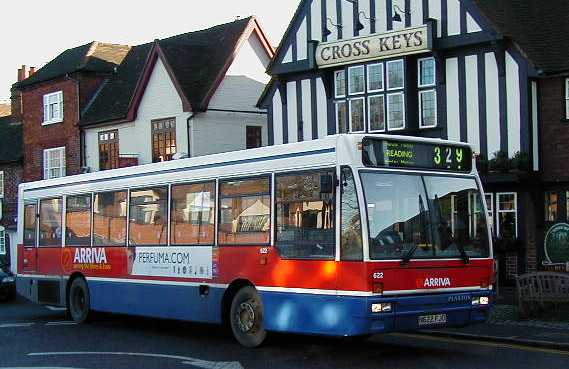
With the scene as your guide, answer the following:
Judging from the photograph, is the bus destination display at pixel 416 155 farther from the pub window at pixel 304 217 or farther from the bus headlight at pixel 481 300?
the bus headlight at pixel 481 300

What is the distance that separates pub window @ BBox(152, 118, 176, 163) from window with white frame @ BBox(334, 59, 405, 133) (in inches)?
357

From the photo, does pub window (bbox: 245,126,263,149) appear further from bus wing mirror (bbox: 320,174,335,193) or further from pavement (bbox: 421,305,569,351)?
bus wing mirror (bbox: 320,174,335,193)

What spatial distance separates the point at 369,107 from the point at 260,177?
456 inches

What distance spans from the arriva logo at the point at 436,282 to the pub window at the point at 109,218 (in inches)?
260

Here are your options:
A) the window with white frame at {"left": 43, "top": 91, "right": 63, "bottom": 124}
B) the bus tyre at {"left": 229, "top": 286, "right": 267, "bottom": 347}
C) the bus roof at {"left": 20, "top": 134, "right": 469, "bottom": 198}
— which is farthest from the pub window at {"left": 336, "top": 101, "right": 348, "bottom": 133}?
the window with white frame at {"left": 43, "top": 91, "right": 63, "bottom": 124}

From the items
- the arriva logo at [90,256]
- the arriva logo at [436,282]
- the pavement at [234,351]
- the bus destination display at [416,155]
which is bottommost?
the pavement at [234,351]

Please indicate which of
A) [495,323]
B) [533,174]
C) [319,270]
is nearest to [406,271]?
[319,270]

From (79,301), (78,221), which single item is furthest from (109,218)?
(79,301)

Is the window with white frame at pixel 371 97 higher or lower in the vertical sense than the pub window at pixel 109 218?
higher

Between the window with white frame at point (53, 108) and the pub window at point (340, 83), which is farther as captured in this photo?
the window with white frame at point (53, 108)

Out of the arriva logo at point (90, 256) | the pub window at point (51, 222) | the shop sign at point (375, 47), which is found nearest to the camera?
the arriva logo at point (90, 256)

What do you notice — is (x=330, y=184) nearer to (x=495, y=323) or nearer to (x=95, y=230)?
(x=495, y=323)

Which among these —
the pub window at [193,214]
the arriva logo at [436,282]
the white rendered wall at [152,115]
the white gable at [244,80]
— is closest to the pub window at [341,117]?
the white gable at [244,80]

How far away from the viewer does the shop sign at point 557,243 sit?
66.5ft
